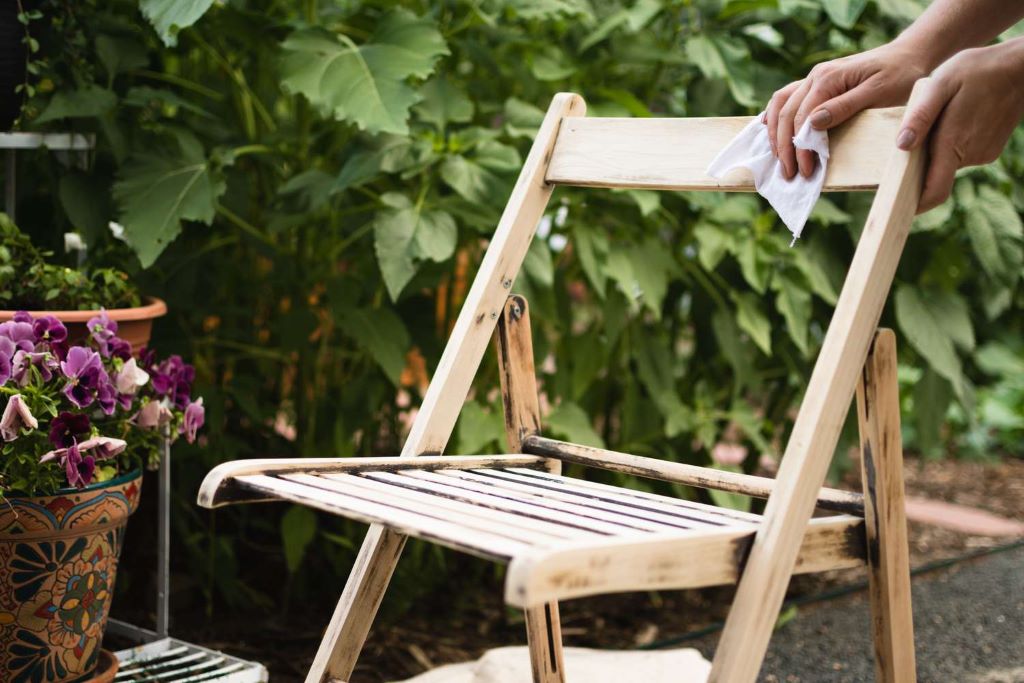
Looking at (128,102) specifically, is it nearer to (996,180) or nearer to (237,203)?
(237,203)

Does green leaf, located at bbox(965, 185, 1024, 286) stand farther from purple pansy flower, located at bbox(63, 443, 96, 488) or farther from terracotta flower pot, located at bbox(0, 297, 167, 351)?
purple pansy flower, located at bbox(63, 443, 96, 488)

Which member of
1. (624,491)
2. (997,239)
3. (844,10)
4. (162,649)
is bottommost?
(162,649)

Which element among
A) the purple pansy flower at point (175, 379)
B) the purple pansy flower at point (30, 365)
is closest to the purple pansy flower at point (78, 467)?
the purple pansy flower at point (30, 365)

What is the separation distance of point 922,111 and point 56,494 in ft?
4.13

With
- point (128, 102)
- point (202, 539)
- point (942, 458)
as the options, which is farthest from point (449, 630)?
point (942, 458)

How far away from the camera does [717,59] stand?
7.78 ft

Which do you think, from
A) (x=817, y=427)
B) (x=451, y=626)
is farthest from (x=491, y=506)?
(x=451, y=626)

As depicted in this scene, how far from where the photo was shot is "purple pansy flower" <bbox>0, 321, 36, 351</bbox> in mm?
1588

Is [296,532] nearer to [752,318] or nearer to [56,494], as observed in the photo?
[56,494]

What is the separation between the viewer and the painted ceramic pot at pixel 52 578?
5.23ft

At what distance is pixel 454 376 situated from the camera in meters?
1.56

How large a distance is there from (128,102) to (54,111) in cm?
18

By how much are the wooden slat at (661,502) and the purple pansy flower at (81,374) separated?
2.02 ft

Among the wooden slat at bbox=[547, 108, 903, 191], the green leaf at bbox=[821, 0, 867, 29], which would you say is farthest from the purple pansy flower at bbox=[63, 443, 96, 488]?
the green leaf at bbox=[821, 0, 867, 29]
